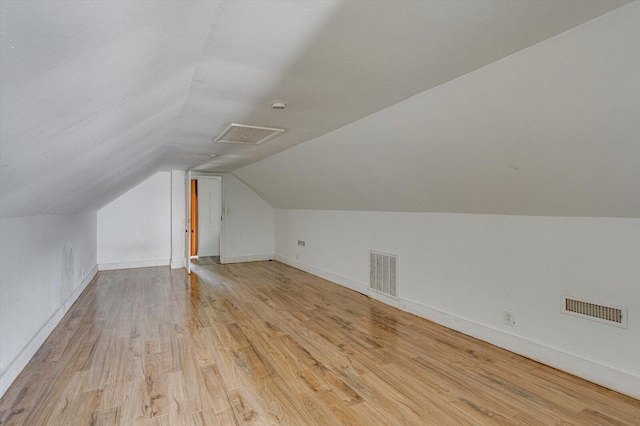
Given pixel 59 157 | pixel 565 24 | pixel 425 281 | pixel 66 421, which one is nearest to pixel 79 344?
pixel 66 421

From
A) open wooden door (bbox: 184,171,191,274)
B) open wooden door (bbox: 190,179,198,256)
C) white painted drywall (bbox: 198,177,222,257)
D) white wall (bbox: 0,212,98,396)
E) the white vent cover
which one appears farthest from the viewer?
white painted drywall (bbox: 198,177,222,257)

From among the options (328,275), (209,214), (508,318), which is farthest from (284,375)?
(209,214)

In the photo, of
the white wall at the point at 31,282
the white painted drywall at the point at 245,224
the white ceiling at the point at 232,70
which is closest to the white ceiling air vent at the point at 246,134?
the white ceiling at the point at 232,70

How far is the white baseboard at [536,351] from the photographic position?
7.30ft

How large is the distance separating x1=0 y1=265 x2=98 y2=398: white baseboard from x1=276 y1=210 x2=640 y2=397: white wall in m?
3.61

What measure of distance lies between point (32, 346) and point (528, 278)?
423 cm

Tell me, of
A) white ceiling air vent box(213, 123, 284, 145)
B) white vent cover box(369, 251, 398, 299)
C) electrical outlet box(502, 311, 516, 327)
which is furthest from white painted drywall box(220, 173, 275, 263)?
electrical outlet box(502, 311, 516, 327)

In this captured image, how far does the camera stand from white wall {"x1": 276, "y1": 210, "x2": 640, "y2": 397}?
2.25 m

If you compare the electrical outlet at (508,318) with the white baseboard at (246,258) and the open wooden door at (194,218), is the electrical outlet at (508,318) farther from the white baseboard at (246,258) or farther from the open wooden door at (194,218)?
the open wooden door at (194,218)

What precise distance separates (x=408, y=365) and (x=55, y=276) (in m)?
3.73

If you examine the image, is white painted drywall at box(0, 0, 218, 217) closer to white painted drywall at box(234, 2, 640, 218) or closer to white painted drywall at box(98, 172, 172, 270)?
white painted drywall at box(234, 2, 640, 218)

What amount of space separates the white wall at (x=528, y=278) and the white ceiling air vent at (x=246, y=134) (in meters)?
1.85

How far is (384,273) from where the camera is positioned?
4320 millimetres

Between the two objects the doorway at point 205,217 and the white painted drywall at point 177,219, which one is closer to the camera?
the white painted drywall at point 177,219
